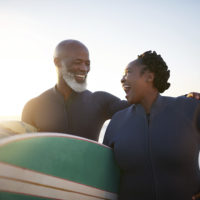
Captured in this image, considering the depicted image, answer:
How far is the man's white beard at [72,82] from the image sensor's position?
332 centimetres

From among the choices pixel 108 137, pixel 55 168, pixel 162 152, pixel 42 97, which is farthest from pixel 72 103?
pixel 162 152

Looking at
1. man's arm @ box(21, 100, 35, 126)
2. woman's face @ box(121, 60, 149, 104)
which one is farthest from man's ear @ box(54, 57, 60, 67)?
woman's face @ box(121, 60, 149, 104)

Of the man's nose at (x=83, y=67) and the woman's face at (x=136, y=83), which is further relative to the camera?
the man's nose at (x=83, y=67)

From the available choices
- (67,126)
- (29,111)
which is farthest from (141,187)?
(29,111)

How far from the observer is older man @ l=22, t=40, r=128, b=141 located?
3117 millimetres

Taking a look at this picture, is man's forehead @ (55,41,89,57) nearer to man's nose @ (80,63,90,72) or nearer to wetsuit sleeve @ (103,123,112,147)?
man's nose @ (80,63,90,72)

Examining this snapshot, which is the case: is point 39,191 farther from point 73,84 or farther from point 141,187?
Result: point 73,84

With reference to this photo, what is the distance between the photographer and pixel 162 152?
2.14 meters

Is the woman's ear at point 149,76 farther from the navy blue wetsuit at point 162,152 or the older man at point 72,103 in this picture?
the older man at point 72,103

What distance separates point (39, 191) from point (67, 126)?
3.62ft

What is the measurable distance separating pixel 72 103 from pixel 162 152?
1.50 meters

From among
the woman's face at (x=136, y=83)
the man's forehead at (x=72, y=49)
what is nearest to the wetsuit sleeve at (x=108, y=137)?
the woman's face at (x=136, y=83)

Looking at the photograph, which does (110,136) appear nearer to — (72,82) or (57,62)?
(72,82)

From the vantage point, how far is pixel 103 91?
3.48m
